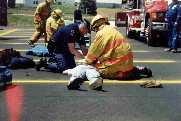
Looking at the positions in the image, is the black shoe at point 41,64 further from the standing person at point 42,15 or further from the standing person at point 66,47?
the standing person at point 42,15

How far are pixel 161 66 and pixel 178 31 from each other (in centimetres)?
443

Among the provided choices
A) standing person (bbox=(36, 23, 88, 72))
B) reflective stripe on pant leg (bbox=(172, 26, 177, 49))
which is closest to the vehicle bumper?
reflective stripe on pant leg (bbox=(172, 26, 177, 49))

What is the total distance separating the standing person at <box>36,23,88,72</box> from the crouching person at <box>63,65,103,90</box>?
4.43 feet

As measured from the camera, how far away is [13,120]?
26.9 feet

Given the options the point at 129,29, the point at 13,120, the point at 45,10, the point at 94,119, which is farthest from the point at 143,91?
the point at 129,29

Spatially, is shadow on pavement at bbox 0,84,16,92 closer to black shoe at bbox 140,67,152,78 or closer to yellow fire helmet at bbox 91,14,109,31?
yellow fire helmet at bbox 91,14,109,31

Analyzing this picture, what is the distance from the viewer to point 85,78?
1099 centimetres

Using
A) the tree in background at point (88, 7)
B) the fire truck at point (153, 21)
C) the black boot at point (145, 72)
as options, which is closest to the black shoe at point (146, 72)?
the black boot at point (145, 72)

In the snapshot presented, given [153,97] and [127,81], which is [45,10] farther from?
[153,97]

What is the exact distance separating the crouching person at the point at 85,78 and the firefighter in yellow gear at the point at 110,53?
0.67m

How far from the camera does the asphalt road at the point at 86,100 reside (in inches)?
338

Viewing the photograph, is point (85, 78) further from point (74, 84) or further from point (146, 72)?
point (146, 72)

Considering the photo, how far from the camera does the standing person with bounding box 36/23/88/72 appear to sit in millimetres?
12453

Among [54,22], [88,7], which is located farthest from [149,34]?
[88,7]
